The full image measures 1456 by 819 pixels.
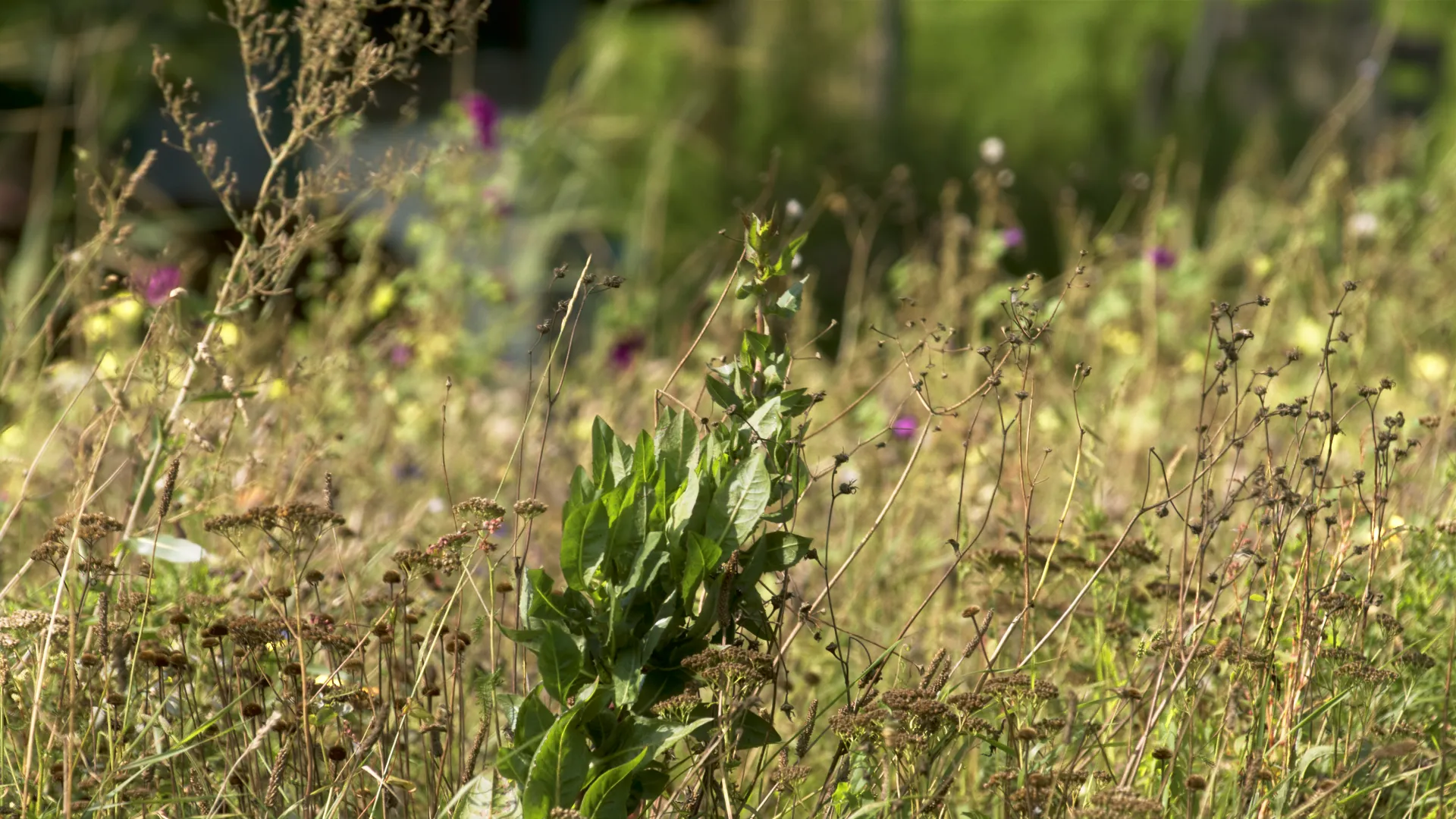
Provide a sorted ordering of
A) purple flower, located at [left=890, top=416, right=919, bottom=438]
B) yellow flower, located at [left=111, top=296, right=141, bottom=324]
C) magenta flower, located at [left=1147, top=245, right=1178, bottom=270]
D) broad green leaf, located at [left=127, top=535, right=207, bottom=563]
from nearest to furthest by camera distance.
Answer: broad green leaf, located at [left=127, top=535, right=207, bottom=563]
purple flower, located at [left=890, top=416, right=919, bottom=438]
yellow flower, located at [left=111, top=296, right=141, bottom=324]
magenta flower, located at [left=1147, top=245, right=1178, bottom=270]

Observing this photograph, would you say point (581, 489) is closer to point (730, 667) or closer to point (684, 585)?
point (684, 585)

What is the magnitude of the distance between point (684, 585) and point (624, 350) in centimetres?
252

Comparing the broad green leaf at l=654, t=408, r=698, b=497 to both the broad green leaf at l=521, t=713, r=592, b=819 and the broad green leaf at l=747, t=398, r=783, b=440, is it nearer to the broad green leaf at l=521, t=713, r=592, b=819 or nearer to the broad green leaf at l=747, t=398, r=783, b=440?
the broad green leaf at l=747, t=398, r=783, b=440

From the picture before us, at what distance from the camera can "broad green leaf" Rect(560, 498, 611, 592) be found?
5.34 ft

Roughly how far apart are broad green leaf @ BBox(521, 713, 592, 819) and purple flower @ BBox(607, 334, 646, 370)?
8.16 ft

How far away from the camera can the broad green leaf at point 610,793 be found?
1625 millimetres

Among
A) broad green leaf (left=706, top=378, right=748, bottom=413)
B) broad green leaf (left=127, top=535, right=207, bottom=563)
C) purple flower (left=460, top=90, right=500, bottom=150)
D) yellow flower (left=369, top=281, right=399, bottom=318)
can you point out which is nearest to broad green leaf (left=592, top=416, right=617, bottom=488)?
broad green leaf (left=706, top=378, right=748, bottom=413)

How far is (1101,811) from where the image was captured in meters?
1.49

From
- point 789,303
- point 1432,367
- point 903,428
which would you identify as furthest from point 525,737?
point 1432,367

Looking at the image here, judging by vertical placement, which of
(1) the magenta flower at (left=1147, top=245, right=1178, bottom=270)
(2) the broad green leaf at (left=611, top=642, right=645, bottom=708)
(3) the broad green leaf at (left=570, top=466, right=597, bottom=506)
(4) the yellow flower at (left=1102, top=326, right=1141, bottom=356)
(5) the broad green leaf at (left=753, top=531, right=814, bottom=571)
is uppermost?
(3) the broad green leaf at (left=570, top=466, right=597, bottom=506)

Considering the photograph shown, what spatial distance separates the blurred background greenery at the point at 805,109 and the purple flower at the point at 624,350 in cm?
81

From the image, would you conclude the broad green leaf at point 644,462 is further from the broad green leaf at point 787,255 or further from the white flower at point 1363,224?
the white flower at point 1363,224

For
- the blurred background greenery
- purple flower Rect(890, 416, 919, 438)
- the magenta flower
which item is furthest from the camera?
the blurred background greenery

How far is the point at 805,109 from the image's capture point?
745 centimetres
